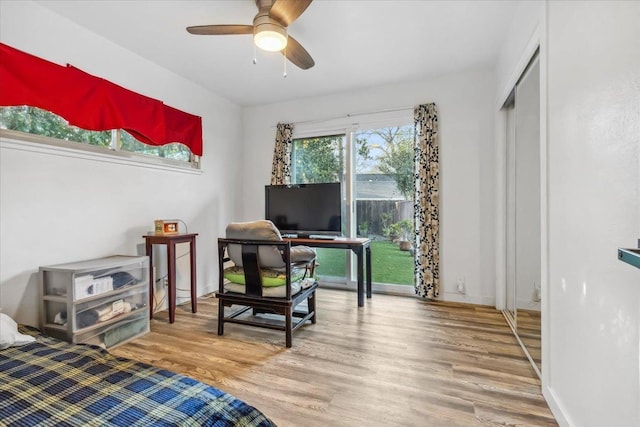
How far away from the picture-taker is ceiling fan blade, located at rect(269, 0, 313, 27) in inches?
71.5

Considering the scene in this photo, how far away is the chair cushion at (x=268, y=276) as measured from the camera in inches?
95.8

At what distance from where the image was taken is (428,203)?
11.3 feet

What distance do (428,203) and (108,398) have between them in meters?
3.21

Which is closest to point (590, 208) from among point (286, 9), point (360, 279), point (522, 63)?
point (522, 63)

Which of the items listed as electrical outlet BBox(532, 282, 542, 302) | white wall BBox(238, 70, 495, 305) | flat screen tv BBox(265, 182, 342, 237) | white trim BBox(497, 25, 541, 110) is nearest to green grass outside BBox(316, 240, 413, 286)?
white wall BBox(238, 70, 495, 305)

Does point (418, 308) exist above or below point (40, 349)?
below

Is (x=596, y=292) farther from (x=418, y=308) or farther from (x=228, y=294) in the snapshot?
(x=228, y=294)

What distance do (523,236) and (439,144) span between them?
156 centimetres

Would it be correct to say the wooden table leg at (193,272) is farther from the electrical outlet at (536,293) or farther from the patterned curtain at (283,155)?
the electrical outlet at (536,293)

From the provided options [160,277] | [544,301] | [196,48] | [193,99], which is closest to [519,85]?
[544,301]

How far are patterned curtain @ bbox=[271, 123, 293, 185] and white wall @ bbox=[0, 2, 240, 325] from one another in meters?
0.96

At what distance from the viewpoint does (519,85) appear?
7.59ft

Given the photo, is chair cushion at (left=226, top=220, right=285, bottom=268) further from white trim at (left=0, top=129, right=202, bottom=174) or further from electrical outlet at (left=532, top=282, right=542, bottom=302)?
electrical outlet at (left=532, top=282, right=542, bottom=302)

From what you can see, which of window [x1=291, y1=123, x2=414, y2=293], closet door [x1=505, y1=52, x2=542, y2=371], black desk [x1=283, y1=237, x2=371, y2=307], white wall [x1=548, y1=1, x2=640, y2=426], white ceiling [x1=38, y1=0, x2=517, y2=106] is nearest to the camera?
white wall [x1=548, y1=1, x2=640, y2=426]
